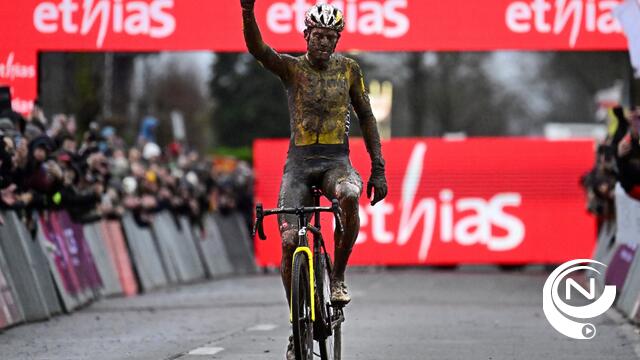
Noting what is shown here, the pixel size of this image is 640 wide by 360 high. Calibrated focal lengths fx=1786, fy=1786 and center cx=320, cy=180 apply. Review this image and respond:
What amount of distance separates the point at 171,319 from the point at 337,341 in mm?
7184

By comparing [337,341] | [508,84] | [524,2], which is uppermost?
[524,2]

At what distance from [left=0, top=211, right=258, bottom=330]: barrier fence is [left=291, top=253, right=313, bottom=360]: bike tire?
652 centimetres

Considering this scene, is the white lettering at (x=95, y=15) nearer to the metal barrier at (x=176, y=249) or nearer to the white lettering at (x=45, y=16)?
the white lettering at (x=45, y=16)

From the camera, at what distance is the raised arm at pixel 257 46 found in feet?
37.2

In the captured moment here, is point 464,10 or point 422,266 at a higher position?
point 464,10

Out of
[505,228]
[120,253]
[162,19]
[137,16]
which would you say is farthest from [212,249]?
[137,16]

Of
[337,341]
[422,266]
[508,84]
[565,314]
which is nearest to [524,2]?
[565,314]

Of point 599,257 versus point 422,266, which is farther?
Answer: point 422,266

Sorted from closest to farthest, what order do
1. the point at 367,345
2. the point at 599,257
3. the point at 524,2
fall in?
the point at 367,345
the point at 524,2
the point at 599,257

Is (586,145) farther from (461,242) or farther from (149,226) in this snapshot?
(149,226)

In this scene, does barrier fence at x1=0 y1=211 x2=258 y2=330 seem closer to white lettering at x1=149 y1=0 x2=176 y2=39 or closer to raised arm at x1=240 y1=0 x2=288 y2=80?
white lettering at x1=149 y1=0 x2=176 y2=39

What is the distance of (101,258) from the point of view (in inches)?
932

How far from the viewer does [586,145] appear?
1369 inches

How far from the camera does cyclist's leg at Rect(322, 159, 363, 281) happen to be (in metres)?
11.5
